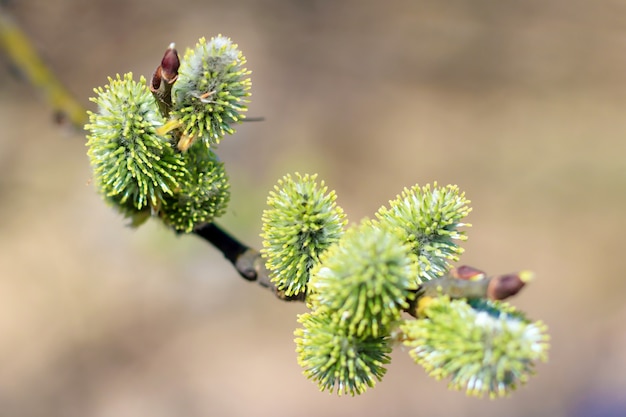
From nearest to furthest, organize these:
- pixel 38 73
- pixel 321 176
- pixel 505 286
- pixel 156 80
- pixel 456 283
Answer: pixel 505 286 → pixel 456 283 → pixel 156 80 → pixel 38 73 → pixel 321 176

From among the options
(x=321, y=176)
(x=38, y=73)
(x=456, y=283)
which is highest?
(x=321, y=176)

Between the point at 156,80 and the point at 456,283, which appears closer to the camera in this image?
the point at 456,283

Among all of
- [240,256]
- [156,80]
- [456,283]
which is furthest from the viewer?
[240,256]

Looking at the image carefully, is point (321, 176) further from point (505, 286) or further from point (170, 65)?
point (505, 286)

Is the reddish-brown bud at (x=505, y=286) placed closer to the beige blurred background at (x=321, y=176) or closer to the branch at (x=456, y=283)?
the branch at (x=456, y=283)

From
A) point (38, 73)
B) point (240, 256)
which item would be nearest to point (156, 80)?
point (240, 256)

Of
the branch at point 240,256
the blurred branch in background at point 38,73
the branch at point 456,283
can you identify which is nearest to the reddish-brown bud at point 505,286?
the branch at point 456,283

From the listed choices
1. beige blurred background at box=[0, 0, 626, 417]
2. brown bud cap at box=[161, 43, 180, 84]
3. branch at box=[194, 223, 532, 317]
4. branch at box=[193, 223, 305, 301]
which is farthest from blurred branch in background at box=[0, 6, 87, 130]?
beige blurred background at box=[0, 0, 626, 417]
